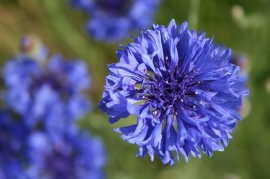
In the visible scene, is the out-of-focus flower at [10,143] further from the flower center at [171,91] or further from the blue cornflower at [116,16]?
the flower center at [171,91]

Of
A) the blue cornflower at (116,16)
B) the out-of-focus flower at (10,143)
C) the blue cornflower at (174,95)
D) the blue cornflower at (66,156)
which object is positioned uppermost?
the blue cornflower at (116,16)

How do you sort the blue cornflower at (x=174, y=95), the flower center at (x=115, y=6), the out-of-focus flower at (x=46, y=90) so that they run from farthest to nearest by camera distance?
the flower center at (x=115, y=6)
the out-of-focus flower at (x=46, y=90)
the blue cornflower at (x=174, y=95)

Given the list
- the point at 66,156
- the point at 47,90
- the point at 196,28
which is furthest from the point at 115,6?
the point at 66,156

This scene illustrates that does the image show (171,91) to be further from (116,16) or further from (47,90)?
(116,16)

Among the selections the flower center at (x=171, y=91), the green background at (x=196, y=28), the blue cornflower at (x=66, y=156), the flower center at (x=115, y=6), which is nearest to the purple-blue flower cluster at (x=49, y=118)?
the blue cornflower at (x=66, y=156)

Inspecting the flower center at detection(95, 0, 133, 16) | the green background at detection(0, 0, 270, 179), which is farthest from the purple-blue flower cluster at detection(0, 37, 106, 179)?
the flower center at detection(95, 0, 133, 16)

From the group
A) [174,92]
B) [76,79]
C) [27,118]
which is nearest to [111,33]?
[76,79]

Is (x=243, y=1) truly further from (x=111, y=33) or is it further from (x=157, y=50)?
(x=157, y=50)
